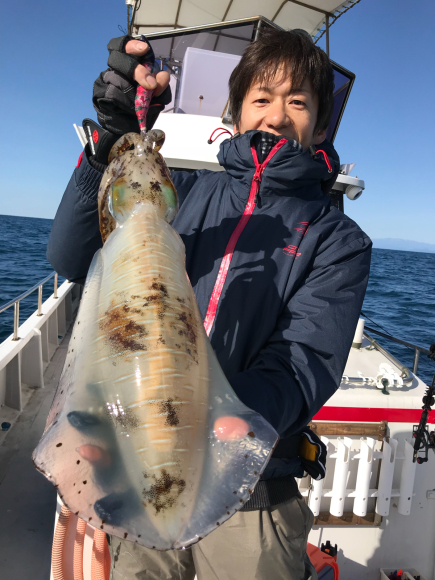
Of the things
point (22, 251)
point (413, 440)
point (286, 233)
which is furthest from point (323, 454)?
point (22, 251)

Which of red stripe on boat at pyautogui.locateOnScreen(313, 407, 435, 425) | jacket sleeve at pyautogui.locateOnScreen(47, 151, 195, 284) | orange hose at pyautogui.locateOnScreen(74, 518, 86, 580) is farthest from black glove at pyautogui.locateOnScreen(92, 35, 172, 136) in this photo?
red stripe on boat at pyautogui.locateOnScreen(313, 407, 435, 425)

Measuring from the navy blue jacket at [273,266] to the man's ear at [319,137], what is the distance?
0.07 metres

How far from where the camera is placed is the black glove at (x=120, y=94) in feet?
4.18

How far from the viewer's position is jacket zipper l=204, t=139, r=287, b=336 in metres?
1.66

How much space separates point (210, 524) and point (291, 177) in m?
1.44

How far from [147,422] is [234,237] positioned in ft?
3.65

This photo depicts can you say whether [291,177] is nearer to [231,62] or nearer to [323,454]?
[323,454]

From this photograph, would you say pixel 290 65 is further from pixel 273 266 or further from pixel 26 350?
pixel 26 350

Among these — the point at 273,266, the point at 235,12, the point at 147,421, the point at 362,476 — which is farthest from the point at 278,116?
the point at 235,12

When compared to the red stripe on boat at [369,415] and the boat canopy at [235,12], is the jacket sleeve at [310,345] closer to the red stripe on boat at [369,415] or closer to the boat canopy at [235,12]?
the red stripe on boat at [369,415]

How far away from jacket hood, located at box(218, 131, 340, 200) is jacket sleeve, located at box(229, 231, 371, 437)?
1.17ft

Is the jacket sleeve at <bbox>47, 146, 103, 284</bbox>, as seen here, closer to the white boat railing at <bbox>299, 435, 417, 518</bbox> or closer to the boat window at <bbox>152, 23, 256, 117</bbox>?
the white boat railing at <bbox>299, 435, 417, 518</bbox>

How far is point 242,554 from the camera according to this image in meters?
1.59

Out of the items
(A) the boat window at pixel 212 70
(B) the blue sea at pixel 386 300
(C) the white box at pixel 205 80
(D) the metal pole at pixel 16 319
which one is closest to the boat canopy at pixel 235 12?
(A) the boat window at pixel 212 70
